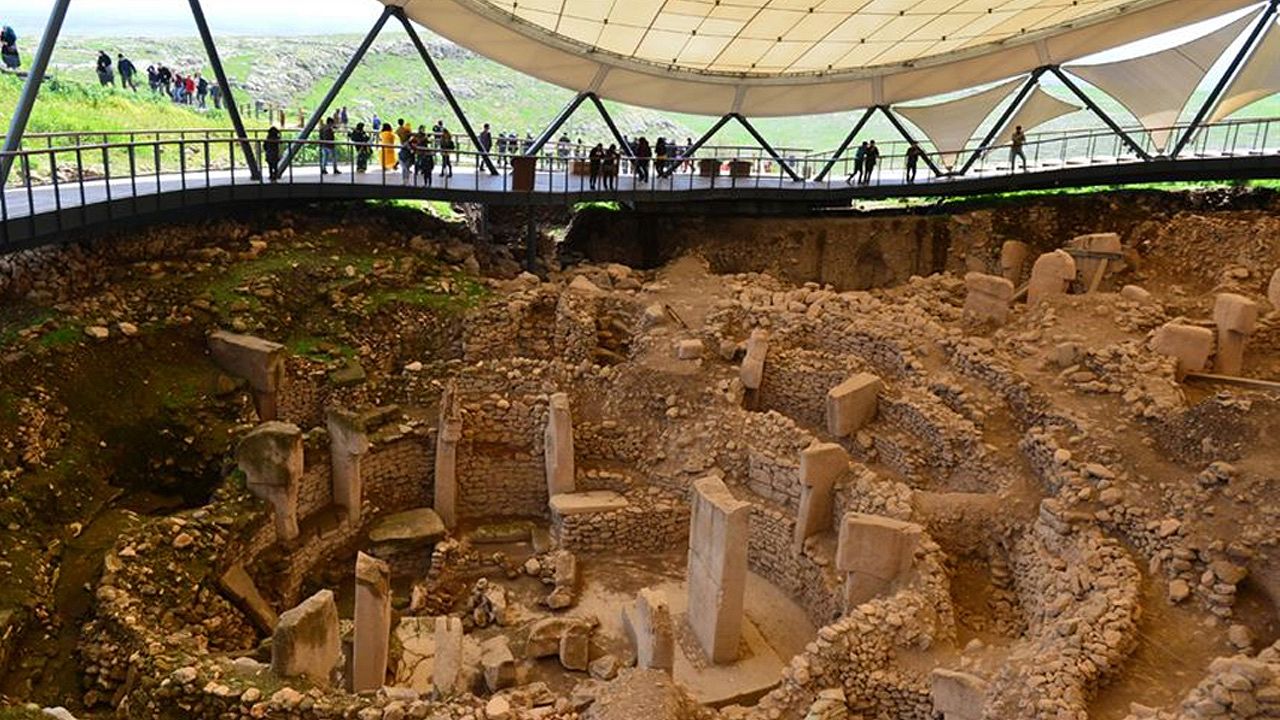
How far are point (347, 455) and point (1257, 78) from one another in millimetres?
23589

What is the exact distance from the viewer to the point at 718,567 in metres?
10.5

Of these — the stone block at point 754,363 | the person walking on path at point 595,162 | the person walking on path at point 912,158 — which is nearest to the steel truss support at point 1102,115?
the person walking on path at point 912,158

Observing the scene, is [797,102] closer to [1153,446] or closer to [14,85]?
[1153,446]

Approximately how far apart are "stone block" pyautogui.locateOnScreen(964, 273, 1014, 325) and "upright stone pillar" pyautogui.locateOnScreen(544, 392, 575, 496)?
7525 millimetres

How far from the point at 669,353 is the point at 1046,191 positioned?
14.5m

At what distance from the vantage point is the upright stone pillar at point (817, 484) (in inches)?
469

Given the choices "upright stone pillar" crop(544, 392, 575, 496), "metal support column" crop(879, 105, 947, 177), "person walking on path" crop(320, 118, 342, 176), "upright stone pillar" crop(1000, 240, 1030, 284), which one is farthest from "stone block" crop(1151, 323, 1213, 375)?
"person walking on path" crop(320, 118, 342, 176)

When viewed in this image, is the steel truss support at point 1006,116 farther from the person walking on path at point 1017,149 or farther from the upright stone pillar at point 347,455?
the upright stone pillar at point 347,455

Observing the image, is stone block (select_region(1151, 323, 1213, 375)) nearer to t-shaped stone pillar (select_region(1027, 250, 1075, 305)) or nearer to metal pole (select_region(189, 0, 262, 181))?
t-shaped stone pillar (select_region(1027, 250, 1075, 305))

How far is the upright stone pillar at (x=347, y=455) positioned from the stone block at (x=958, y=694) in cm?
839

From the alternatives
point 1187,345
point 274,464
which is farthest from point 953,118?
point 274,464

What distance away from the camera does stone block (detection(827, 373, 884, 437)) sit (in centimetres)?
1356

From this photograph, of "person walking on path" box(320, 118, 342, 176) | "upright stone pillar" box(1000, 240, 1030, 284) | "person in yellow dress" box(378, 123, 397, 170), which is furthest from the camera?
"person in yellow dress" box(378, 123, 397, 170)

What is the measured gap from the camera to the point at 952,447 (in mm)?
12695
